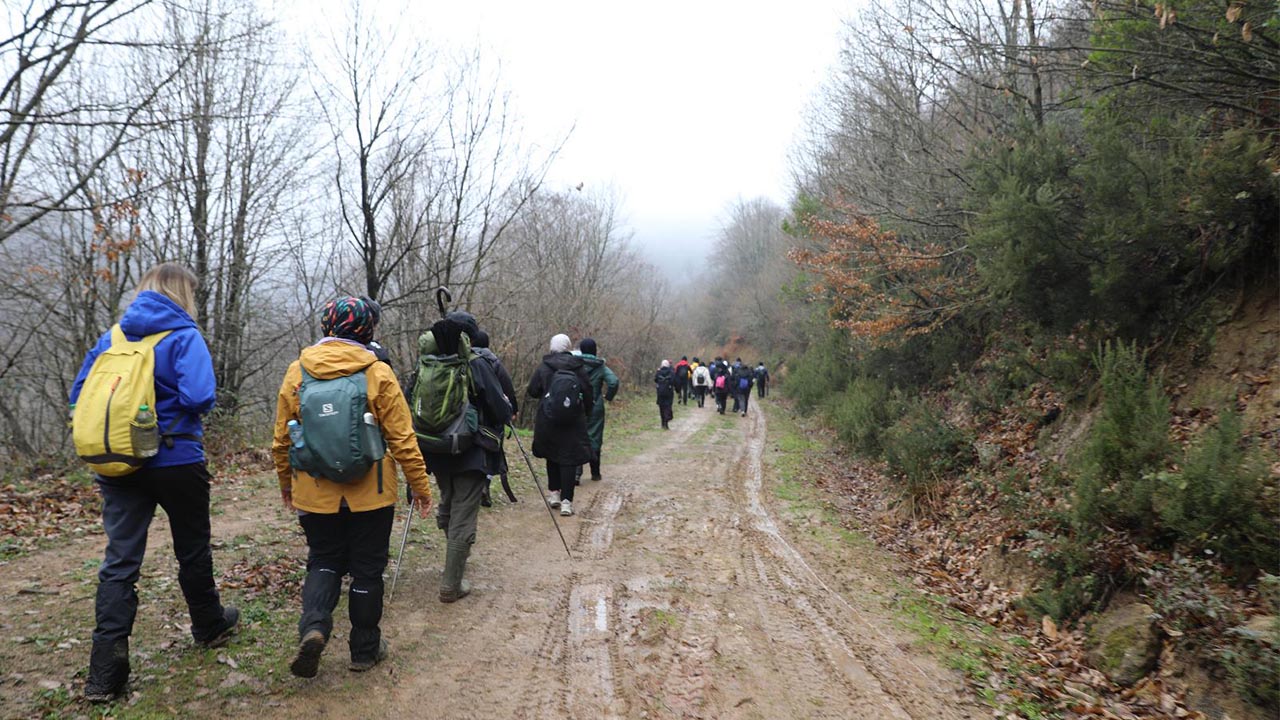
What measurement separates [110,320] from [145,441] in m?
9.58

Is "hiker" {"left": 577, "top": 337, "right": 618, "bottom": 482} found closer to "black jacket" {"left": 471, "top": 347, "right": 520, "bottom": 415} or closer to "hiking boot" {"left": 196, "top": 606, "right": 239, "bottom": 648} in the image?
"black jacket" {"left": 471, "top": 347, "right": 520, "bottom": 415}

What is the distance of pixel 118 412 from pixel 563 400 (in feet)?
16.2

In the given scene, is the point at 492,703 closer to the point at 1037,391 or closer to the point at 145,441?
the point at 145,441

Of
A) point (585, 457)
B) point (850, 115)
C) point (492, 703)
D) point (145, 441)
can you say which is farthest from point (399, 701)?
point (850, 115)

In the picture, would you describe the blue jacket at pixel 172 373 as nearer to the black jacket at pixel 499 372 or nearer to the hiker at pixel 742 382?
the black jacket at pixel 499 372

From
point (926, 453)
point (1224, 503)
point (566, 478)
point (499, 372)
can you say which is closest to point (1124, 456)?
point (1224, 503)

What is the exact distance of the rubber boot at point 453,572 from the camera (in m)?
5.03

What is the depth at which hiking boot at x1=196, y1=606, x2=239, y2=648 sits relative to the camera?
13.1 ft

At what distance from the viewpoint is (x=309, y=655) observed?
11.6 ft

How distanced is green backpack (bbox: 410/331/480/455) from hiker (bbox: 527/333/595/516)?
106 inches

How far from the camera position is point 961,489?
794 cm

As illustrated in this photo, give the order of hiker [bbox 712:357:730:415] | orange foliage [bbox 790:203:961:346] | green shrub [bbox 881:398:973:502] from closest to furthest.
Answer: green shrub [bbox 881:398:973:502], orange foliage [bbox 790:203:961:346], hiker [bbox 712:357:730:415]

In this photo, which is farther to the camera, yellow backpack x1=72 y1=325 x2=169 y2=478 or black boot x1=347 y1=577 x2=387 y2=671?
black boot x1=347 y1=577 x2=387 y2=671

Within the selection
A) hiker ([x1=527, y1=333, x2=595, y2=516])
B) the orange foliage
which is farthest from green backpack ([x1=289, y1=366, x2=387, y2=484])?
the orange foliage
